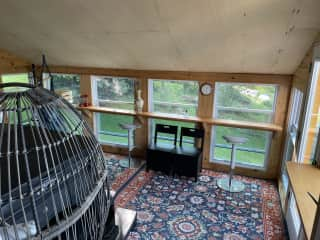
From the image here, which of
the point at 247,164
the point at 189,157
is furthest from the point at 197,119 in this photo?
the point at 247,164

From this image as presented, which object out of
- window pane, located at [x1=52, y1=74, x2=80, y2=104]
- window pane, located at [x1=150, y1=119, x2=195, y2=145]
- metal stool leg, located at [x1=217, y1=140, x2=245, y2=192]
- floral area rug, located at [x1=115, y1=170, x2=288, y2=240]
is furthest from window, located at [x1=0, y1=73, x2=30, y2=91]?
metal stool leg, located at [x1=217, y1=140, x2=245, y2=192]

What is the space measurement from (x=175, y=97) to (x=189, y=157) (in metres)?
1.18

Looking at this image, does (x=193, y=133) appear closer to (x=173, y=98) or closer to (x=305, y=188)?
(x=173, y=98)

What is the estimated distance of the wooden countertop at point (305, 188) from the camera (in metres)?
1.50

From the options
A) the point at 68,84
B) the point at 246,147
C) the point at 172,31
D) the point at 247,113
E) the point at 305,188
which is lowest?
the point at 246,147

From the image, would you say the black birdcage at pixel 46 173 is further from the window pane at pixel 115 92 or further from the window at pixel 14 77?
the window at pixel 14 77

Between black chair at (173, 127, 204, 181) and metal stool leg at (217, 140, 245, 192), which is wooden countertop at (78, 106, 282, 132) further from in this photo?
metal stool leg at (217, 140, 245, 192)

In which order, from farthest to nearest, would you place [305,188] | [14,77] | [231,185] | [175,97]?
1. [14,77]
2. [175,97]
3. [231,185]
4. [305,188]

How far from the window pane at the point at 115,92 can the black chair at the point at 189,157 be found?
4.24ft

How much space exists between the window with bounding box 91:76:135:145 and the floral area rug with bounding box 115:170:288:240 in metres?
1.29

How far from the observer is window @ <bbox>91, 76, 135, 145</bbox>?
15.3 ft

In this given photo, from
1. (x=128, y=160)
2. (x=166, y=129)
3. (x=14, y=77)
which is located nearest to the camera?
(x=166, y=129)

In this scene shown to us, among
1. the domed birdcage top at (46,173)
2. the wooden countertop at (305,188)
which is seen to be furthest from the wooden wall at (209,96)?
the domed birdcage top at (46,173)

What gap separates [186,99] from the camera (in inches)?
170
